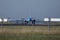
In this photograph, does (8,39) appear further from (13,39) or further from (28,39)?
(28,39)

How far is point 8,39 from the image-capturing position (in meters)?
13.9

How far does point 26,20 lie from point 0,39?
86.2 ft

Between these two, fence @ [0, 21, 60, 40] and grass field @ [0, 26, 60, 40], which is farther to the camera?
fence @ [0, 21, 60, 40]

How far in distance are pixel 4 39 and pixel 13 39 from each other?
1.90ft

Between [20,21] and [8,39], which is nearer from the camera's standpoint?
[8,39]

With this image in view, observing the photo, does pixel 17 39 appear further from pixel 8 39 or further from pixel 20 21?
pixel 20 21

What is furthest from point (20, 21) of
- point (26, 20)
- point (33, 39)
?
point (33, 39)

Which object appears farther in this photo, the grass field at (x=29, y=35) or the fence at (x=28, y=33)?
the fence at (x=28, y=33)

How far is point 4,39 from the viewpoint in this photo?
13805 millimetres

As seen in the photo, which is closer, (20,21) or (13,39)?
(13,39)

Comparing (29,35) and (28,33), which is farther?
(28,33)

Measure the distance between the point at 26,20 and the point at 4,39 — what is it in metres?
26.4

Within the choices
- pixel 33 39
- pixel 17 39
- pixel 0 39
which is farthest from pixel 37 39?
pixel 0 39

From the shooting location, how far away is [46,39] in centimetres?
1407
